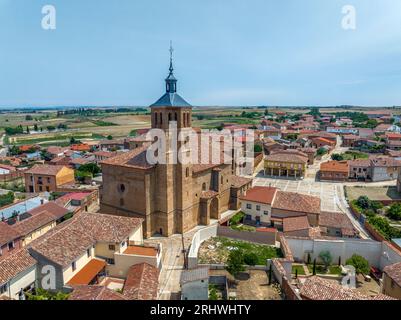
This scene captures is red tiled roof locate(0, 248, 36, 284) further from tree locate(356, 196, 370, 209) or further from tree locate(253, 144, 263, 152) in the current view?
tree locate(253, 144, 263, 152)

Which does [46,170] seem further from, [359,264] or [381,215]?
[381,215]

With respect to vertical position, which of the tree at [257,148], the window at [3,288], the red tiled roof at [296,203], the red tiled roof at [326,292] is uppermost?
→ the tree at [257,148]

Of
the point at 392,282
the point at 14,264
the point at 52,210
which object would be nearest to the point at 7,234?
the point at 52,210

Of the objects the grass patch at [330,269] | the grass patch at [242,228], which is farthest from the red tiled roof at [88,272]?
the grass patch at [330,269]

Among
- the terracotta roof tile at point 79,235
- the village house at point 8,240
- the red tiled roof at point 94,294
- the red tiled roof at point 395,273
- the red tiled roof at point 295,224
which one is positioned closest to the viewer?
the red tiled roof at point 94,294

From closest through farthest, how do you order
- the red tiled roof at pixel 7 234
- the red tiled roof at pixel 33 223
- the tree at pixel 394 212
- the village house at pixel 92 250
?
the village house at pixel 92 250 < the red tiled roof at pixel 7 234 < the red tiled roof at pixel 33 223 < the tree at pixel 394 212

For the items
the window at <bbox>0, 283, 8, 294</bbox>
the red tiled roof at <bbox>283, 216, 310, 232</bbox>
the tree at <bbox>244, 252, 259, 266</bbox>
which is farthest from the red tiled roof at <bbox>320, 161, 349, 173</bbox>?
the window at <bbox>0, 283, 8, 294</bbox>

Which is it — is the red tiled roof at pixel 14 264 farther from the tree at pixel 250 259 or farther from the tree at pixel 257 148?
the tree at pixel 257 148
